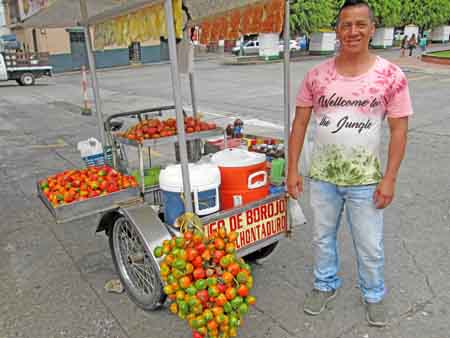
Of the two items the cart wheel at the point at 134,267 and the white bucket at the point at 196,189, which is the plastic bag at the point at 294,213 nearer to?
the white bucket at the point at 196,189

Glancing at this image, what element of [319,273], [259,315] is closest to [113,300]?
[259,315]

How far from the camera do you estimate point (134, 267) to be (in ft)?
10.6

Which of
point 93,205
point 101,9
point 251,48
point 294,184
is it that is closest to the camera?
point 294,184

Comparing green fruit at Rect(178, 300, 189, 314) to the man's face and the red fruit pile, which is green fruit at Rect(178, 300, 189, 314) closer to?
the red fruit pile

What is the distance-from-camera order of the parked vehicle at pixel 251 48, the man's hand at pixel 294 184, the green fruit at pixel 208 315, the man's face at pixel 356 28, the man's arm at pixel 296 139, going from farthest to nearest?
the parked vehicle at pixel 251 48 → the man's hand at pixel 294 184 → the man's arm at pixel 296 139 → the man's face at pixel 356 28 → the green fruit at pixel 208 315

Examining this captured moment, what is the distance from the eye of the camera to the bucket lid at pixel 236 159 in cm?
312

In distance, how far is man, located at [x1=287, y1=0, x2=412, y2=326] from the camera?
93.3 inches

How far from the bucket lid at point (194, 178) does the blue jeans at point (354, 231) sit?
700mm

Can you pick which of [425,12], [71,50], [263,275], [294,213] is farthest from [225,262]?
[425,12]

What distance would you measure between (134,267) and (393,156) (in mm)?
2061

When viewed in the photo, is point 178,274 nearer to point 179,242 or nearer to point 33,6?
point 179,242

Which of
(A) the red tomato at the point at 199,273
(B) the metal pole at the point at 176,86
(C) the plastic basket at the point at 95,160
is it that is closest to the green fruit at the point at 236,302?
(A) the red tomato at the point at 199,273

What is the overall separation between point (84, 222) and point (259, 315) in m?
2.57

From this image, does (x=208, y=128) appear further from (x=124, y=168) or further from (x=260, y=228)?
(x=260, y=228)
